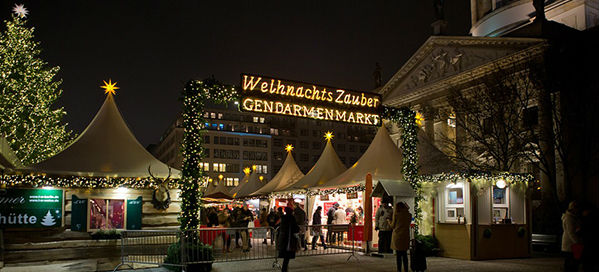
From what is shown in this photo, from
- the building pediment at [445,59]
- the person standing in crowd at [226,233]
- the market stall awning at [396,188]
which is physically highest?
the building pediment at [445,59]

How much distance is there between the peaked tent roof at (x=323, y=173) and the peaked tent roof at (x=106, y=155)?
349 inches

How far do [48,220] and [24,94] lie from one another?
16086mm

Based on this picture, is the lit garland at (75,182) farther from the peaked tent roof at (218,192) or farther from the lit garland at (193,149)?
the peaked tent roof at (218,192)

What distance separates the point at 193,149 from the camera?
41.1ft

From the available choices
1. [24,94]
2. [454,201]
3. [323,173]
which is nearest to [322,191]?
[323,173]

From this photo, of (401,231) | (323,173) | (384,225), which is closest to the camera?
(401,231)

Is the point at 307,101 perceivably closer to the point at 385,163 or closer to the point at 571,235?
the point at 385,163

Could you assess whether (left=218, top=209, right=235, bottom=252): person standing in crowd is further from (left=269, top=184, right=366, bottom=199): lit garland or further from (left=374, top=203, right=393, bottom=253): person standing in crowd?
(left=374, top=203, right=393, bottom=253): person standing in crowd

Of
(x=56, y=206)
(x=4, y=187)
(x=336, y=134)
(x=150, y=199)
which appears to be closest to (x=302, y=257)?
(x=150, y=199)

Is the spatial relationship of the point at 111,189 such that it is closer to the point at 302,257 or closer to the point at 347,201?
the point at 302,257

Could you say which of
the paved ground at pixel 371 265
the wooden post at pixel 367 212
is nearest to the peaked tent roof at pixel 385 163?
the wooden post at pixel 367 212

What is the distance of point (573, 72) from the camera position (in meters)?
24.0

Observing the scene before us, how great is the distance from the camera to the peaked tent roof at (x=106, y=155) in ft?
47.0

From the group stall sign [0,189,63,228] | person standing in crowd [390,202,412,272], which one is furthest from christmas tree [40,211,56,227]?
person standing in crowd [390,202,412,272]
